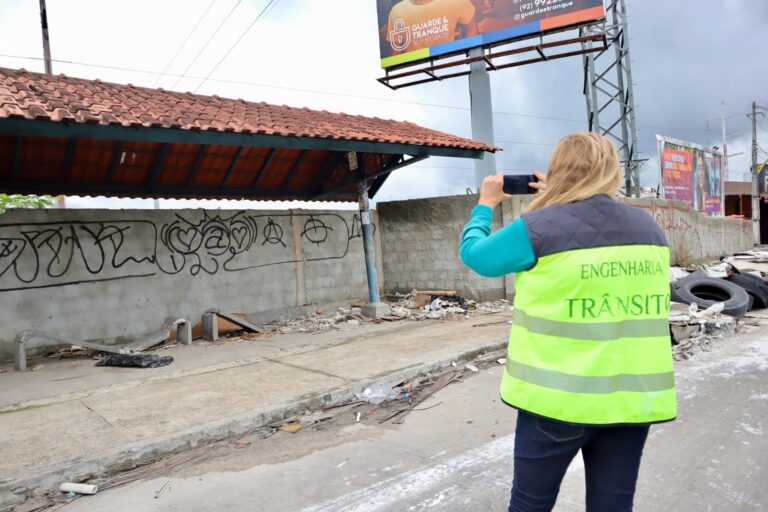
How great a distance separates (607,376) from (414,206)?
1065 centimetres

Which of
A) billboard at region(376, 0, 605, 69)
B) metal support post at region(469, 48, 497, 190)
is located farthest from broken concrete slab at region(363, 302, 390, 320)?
billboard at region(376, 0, 605, 69)

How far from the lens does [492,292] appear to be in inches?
449

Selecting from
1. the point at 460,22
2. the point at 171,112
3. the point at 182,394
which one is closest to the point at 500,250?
the point at 182,394

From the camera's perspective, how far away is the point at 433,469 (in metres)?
3.80

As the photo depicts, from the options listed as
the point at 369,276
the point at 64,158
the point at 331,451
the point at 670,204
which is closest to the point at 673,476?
the point at 331,451

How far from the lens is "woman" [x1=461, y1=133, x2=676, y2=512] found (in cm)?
171

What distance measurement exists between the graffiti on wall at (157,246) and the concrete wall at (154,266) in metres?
0.01

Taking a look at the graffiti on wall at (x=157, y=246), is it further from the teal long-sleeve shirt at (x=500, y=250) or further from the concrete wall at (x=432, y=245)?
the teal long-sleeve shirt at (x=500, y=250)

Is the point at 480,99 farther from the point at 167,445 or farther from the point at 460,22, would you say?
the point at 167,445

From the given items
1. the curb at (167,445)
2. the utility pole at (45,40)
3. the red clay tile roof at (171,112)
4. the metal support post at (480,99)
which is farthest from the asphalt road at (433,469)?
the metal support post at (480,99)

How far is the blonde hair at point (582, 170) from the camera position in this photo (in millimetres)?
1839

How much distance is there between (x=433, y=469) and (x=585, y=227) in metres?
2.60

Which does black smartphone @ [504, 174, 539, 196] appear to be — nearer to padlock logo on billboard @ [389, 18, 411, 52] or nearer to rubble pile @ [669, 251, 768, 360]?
rubble pile @ [669, 251, 768, 360]

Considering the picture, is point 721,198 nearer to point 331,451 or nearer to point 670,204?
point 670,204
